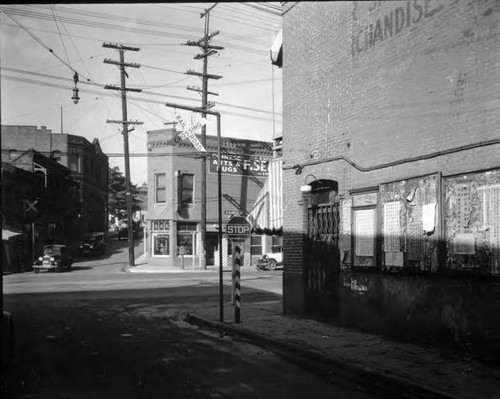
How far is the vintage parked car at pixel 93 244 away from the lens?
41.7 m

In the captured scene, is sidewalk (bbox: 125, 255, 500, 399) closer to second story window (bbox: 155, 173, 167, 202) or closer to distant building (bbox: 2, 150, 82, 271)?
distant building (bbox: 2, 150, 82, 271)

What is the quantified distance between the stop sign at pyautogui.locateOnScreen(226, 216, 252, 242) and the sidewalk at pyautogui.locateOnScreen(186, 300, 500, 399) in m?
1.93

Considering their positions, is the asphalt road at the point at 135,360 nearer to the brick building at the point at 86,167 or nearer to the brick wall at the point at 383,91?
the brick wall at the point at 383,91

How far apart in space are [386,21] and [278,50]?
4.95 metres

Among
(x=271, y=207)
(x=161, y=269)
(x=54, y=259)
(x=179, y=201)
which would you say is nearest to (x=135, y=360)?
(x=271, y=207)

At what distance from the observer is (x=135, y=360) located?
848 centimetres

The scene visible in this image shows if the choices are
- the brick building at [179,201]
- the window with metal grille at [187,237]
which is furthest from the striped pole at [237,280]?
the window with metal grille at [187,237]

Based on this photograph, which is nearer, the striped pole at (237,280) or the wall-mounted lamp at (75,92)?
the striped pole at (237,280)

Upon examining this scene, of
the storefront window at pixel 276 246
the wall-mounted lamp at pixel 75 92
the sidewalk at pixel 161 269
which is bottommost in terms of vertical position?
the sidewalk at pixel 161 269

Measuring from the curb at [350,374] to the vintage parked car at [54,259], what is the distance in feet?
86.2

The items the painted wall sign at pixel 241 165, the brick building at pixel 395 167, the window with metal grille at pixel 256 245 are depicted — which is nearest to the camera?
the brick building at pixel 395 167

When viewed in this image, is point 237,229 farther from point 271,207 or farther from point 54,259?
point 54,259

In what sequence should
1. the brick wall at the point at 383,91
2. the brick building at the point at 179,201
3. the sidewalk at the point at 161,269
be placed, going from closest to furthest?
the brick wall at the point at 383,91, the sidewalk at the point at 161,269, the brick building at the point at 179,201

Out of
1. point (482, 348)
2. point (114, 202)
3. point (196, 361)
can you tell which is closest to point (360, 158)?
point (482, 348)
